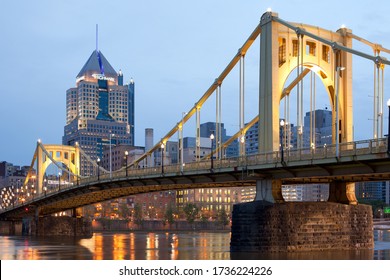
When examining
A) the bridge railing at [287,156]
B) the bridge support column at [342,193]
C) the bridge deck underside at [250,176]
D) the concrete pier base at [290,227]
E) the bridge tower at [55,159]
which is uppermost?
the bridge tower at [55,159]

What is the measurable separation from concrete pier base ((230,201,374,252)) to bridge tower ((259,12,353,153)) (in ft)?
16.7

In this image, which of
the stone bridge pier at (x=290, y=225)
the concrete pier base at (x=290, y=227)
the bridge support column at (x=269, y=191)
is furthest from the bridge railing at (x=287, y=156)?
the concrete pier base at (x=290, y=227)

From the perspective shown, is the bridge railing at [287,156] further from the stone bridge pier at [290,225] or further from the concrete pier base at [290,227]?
the concrete pier base at [290,227]

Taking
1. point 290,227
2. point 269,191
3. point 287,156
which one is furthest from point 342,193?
point 287,156

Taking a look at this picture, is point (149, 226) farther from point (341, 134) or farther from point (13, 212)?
point (341, 134)

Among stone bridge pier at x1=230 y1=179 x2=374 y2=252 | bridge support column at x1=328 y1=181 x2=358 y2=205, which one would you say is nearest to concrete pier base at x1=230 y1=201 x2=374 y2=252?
stone bridge pier at x1=230 y1=179 x2=374 y2=252

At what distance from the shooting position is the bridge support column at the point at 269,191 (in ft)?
204

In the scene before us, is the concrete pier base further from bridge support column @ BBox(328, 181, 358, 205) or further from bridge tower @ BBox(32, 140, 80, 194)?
bridge tower @ BBox(32, 140, 80, 194)

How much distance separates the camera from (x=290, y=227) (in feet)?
198

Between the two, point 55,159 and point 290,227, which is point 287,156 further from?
point 55,159

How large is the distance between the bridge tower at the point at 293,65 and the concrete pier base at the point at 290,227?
5.08m

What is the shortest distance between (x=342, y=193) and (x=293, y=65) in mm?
11042
